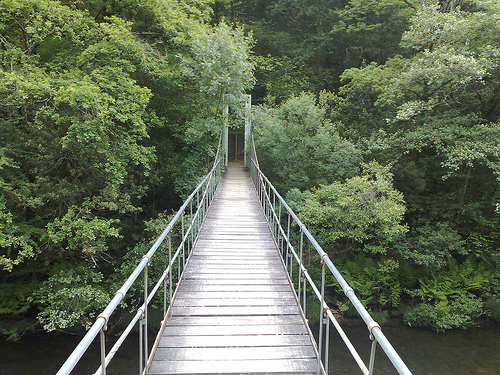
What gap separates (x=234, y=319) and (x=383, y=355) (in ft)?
31.2

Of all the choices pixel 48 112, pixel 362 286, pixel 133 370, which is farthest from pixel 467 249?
pixel 48 112

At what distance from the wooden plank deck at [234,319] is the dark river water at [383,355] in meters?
6.70

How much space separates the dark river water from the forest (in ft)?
1.64

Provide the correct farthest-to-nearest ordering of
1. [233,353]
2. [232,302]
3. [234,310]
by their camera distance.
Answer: [232,302] < [234,310] < [233,353]

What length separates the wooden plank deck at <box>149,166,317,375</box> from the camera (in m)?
2.87

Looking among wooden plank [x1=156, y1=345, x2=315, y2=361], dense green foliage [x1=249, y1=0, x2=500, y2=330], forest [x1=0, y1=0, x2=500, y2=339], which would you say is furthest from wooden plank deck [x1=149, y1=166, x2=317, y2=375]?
dense green foliage [x1=249, y1=0, x2=500, y2=330]

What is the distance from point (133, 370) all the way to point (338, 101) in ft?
47.1

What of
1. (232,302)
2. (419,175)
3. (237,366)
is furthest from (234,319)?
(419,175)

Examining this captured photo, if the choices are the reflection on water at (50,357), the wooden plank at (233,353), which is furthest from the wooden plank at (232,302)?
the reflection on water at (50,357)

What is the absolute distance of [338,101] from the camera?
16.7 meters

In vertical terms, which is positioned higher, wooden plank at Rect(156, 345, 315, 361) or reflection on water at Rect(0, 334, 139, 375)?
wooden plank at Rect(156, 345, 315, 361)

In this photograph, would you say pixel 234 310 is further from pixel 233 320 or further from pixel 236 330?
pixel 236 330

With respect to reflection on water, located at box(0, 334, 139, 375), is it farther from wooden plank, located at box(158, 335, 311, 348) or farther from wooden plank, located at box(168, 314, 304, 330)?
wooden plank, located at box(158, 335, 311, 348)

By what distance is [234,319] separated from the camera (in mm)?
3586
